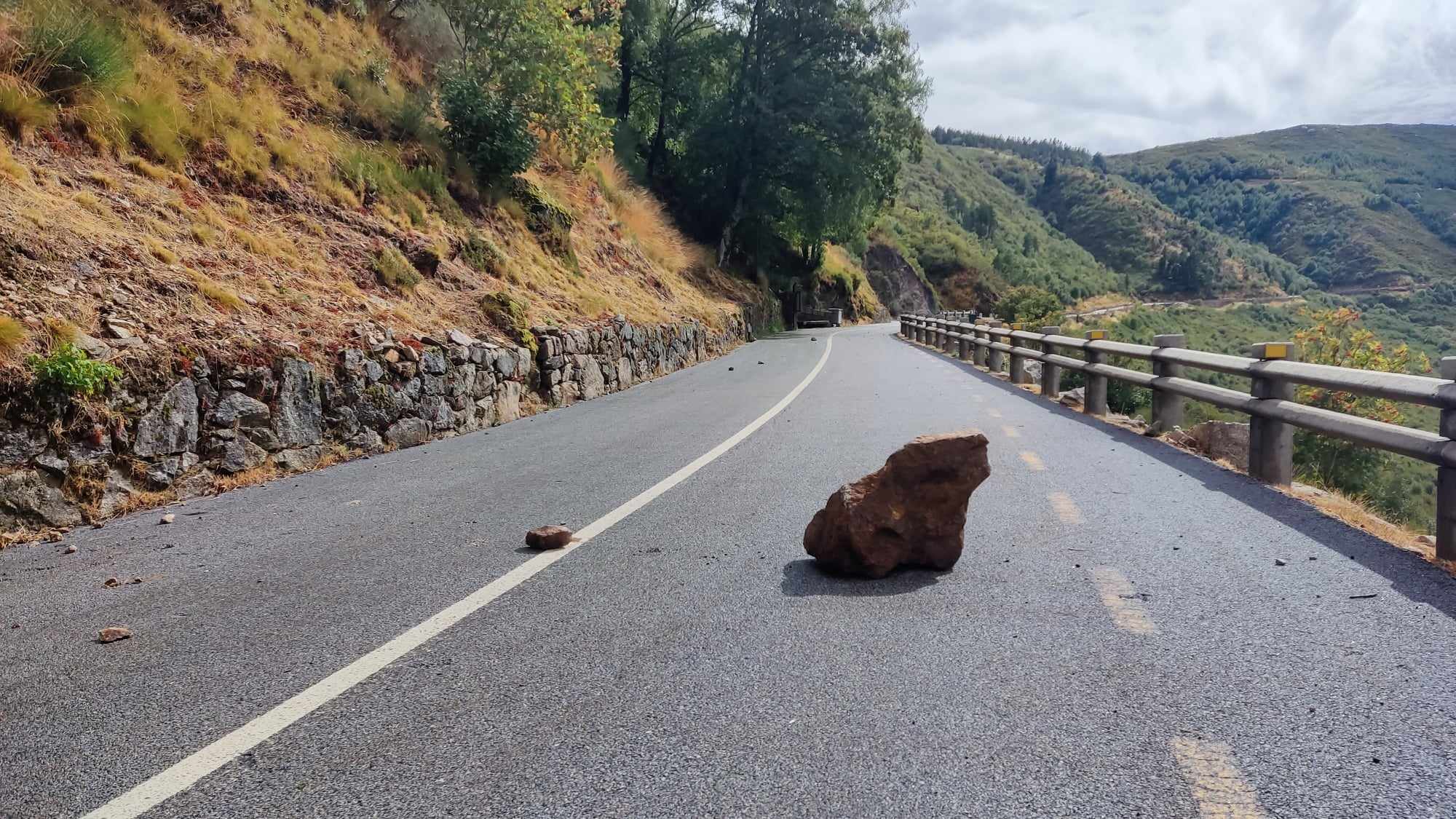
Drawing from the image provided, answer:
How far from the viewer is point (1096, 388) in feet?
40.6

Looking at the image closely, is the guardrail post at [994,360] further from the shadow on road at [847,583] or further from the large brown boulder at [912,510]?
the shadow on road at [847,583]

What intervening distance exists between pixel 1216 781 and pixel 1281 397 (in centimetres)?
577

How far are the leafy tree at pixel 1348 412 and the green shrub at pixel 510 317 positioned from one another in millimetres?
10567

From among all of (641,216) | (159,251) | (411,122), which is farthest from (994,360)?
(159,251)

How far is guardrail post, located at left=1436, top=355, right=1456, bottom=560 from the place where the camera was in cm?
499

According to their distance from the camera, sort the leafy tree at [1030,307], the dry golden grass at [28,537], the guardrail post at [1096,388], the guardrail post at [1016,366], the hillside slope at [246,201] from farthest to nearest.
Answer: the leafy tree at [1030,307], the guardrail post at [1016,366], the guardrail post at [1096,388], the hillside slope at [246,201], the dry golden grass at [28,537]

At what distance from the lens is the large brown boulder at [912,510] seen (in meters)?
4.74

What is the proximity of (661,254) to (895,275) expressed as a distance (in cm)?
6306

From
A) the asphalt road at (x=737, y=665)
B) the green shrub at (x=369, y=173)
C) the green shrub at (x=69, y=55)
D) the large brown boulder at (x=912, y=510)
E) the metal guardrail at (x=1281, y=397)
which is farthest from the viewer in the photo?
the green shrub at (x=369, y=173)

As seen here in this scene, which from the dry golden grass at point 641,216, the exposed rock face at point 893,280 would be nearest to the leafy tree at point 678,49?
the dry golden grass at point 641,216

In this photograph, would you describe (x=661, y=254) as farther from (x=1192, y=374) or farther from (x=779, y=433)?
(x=1192, y=374)

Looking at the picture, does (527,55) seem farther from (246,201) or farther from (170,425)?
(170,425)

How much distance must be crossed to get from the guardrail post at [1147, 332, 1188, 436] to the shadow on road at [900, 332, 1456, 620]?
330 millimetres

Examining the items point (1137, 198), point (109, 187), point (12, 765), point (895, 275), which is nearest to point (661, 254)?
point (109, 187)
